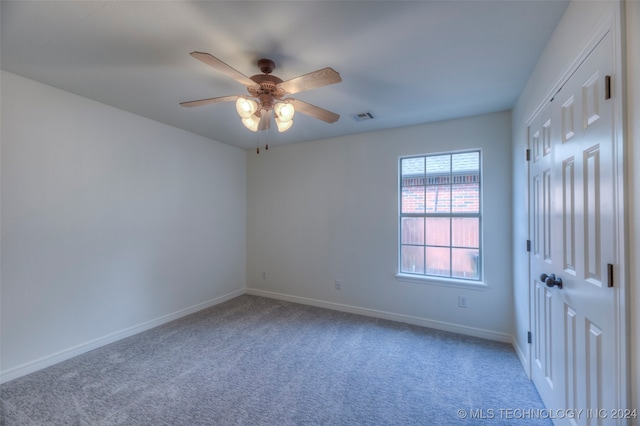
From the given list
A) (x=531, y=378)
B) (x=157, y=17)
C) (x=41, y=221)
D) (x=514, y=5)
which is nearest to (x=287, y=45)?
(x=157, y=17)

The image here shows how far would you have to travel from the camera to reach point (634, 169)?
963 mm

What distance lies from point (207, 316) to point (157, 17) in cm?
330

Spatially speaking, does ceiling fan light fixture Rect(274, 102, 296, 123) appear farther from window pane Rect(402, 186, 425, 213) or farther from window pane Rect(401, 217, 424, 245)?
window pane Rect(401, 217, 424, 245)

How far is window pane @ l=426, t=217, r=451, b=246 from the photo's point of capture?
321 cm

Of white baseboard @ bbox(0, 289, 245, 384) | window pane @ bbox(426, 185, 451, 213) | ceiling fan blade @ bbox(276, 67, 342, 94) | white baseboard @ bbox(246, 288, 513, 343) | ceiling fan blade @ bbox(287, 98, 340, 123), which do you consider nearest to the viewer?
ceiling fan blade @ bbox(276, 67, 342, 94)

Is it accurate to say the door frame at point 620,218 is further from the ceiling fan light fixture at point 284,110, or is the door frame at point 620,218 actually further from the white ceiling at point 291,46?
the ceiling fan light fixture at point 284,110

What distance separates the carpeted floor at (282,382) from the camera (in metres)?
1.79

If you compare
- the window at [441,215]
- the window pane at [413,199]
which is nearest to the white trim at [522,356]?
the window at [441,215]

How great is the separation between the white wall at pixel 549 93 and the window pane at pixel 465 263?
398 mm

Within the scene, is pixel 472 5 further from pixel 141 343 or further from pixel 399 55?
pixel 141 343

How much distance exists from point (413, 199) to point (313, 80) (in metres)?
2.24

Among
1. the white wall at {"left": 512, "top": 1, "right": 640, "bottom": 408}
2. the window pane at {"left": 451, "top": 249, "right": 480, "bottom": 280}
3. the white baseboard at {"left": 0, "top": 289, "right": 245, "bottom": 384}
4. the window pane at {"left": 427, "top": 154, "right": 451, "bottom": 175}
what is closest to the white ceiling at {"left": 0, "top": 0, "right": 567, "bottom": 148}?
the white wall at {"left": 512, "top": 1, "right": 640, "bottom": 408}

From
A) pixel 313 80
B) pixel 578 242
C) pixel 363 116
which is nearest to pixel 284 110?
pixel 313 80

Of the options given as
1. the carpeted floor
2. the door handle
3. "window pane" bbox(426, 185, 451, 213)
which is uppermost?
"window pane" bbox(426, 185, 451, 213)
